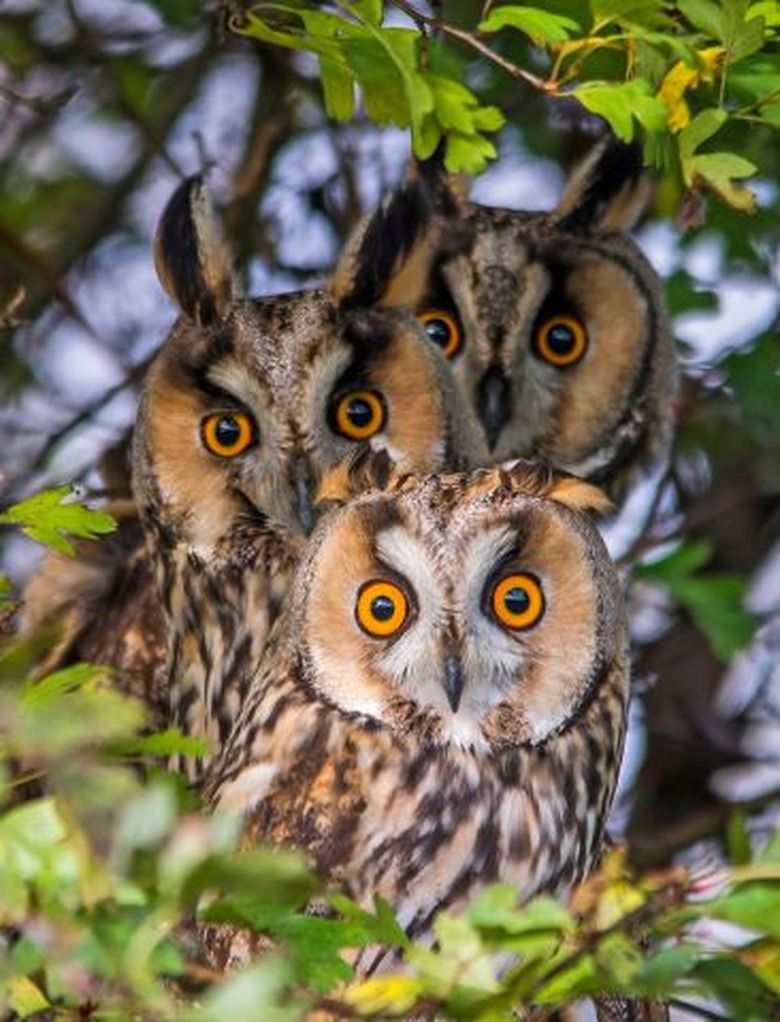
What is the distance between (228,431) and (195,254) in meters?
0.28

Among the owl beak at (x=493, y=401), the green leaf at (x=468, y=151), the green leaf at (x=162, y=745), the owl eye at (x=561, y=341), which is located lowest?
the green leaf at (x=162, y=745)

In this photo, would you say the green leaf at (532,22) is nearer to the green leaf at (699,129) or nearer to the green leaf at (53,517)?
the green leaf at (699,129)

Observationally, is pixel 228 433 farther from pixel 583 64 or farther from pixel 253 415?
pixel 583 64

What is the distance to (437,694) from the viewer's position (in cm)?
305

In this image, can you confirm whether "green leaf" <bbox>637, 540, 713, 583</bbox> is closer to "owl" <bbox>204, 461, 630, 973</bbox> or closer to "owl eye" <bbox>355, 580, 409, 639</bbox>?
"owl" <bbox>204, 461, 630, 973</bbox>

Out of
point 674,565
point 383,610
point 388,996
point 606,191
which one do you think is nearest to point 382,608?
point 383,610

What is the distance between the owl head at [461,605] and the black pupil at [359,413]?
55 cm

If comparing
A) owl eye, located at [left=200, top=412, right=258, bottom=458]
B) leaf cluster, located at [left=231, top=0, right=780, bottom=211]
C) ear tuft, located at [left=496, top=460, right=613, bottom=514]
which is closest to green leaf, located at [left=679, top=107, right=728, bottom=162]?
leaf cluster, located at [left=231, top=0, right=780, bottom=211]

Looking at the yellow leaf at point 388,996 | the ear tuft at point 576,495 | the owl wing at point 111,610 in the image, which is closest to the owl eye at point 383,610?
the ear tuft at point 576,495

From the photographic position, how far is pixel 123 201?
446 cm

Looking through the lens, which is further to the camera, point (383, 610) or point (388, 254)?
point (388, 254)

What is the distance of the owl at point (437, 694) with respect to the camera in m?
3.02

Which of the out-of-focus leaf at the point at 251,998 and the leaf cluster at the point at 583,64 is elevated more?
the leaf cluster at the point at 583,64

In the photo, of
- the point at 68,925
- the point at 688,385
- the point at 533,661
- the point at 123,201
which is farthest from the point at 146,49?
the point at 68,925
